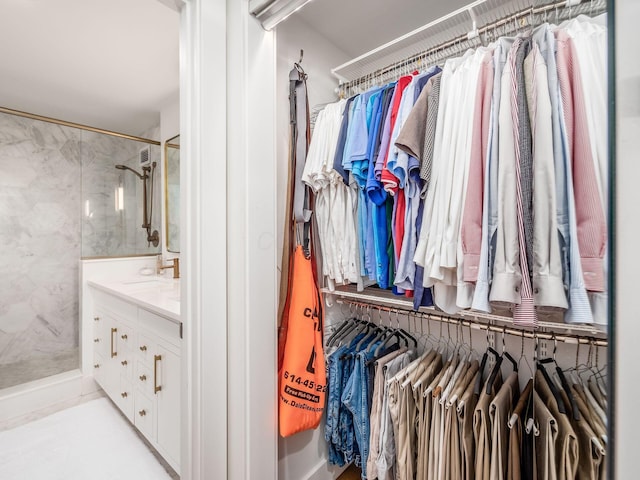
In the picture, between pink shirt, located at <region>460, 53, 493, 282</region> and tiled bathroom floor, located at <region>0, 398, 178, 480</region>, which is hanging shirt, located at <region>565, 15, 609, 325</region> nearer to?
pink shirt, located at <region>460, 53, 493, 282</region>

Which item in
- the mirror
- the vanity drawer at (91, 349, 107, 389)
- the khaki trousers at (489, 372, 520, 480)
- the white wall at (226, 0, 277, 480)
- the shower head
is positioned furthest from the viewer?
the shower head

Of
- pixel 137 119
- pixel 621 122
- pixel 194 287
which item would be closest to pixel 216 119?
pixel 194 287

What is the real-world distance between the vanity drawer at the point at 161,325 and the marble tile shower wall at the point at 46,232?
4.11 ft

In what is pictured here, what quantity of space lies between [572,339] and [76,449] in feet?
8.42

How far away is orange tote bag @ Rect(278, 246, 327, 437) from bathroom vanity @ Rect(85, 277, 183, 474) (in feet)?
1.43

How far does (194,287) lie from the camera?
3.29 ft

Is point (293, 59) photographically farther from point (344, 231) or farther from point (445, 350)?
point (445, 350)

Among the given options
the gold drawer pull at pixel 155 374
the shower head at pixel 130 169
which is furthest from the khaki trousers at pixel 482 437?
the shower head at pixel 130 169

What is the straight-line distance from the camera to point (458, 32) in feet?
4.25

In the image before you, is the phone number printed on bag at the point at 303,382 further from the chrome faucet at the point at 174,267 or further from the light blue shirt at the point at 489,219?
the chrome faucet at the point at 174,267

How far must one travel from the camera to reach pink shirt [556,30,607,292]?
600 millimetres

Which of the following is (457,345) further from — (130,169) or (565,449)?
(130,169)

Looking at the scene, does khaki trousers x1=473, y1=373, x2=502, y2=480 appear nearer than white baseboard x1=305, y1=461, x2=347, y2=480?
Yes

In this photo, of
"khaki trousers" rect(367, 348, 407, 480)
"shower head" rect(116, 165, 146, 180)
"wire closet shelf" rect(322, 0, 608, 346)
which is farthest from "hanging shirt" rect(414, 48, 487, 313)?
"shower head" rect(116, 165, 146, 180)
